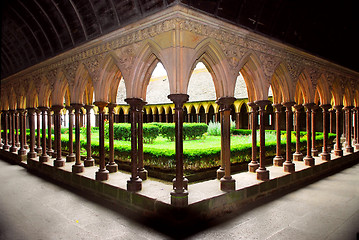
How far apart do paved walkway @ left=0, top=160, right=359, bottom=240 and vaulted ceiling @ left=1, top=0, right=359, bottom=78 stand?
3.25m

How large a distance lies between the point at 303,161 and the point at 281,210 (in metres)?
3.41

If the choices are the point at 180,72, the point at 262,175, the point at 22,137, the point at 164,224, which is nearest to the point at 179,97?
the point at 180,72

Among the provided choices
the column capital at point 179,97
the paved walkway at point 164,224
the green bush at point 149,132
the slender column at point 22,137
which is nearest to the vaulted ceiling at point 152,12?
the column capital at point 179,97

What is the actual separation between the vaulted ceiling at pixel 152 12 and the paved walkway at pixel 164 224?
325cm

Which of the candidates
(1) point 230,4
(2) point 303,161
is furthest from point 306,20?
(2) point 303,161

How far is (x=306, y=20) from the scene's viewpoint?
6.12m

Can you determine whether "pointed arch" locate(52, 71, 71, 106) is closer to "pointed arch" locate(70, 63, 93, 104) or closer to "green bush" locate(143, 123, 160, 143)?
"pointed arch" locate(70, 63, 93, 104)

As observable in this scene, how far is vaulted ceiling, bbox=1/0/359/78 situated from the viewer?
458 centimetres

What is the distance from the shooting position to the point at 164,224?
151 inches

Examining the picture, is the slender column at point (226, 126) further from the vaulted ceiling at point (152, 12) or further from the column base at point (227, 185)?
the vaulted ceiling at point (152, 12)

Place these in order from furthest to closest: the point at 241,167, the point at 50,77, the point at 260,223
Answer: the point at 241,167 → the point at 50,77 → the point at 260,223

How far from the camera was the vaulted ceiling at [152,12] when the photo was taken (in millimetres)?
4582

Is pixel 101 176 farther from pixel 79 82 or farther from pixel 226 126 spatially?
pixel 226 126

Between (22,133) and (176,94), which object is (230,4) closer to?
(176,94)
